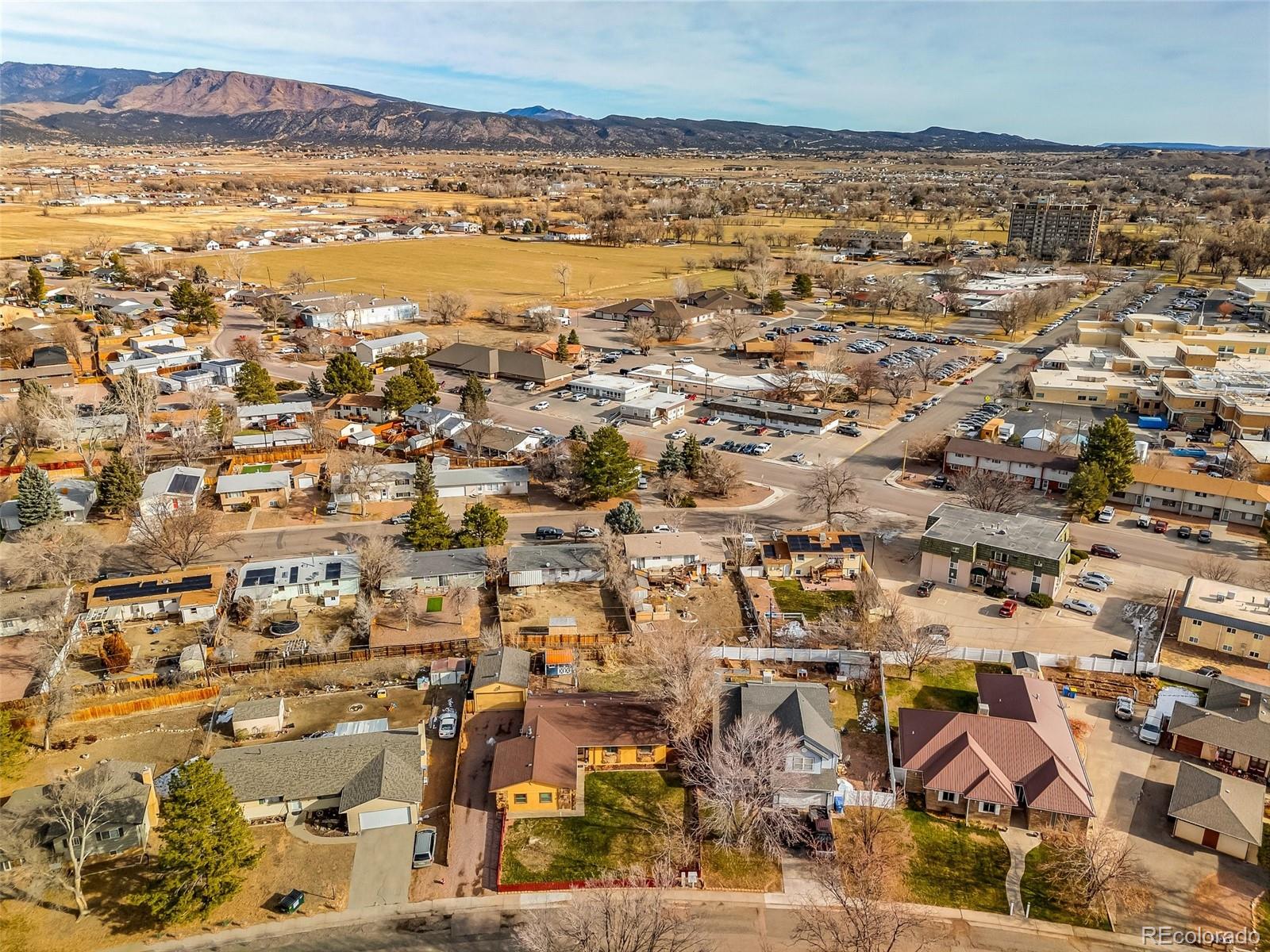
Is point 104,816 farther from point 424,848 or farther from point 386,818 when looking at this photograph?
point 424,848

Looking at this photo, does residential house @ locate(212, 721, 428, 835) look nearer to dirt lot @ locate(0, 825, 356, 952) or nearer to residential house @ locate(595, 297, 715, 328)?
dirt lot @ locate(0, 825, 356, 952)

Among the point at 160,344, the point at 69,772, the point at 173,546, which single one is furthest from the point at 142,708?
the point at 160,344

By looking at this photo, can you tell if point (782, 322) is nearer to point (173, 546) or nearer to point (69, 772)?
point (173, 546)

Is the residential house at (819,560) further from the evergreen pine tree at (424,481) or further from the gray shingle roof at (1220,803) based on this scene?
the evergreen pine tree at (424,481)

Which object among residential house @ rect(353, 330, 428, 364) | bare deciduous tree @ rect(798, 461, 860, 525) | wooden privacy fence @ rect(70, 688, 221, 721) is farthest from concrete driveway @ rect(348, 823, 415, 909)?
residential house @ rect(353, 330, 428, 364)

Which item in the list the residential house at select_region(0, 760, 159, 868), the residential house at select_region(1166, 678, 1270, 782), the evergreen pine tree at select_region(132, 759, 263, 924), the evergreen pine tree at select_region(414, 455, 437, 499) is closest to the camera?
the evergreen pine tree at select_region(132, 759, 263, 924)

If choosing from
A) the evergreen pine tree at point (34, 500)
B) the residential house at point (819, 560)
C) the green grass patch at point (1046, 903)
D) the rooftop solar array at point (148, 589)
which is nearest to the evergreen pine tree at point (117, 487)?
the evergreen pine tree at point (34, 500)

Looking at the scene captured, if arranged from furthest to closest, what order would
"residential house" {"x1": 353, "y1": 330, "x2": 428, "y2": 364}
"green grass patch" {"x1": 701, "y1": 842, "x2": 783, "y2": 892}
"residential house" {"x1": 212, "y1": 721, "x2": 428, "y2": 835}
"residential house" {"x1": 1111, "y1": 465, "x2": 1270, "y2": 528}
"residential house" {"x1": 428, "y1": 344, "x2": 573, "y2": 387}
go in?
"residential house" {"x1": 353, "y1": 330, "x2": 428, "y2": 364}
"residential house" {"x1": 428, "y1": 344, "x2": 573, "y2": 387}
"residential house" {"x1": 1111, "y1": 465, "x2": 1270, "y2": 528}
"residential house" {"x1": 212, "y1": 721, "x2": 428, "y2": 835}
"green grass patch" {"x1": 701, "y1": 842, "x2": 783, "y2": 892}
